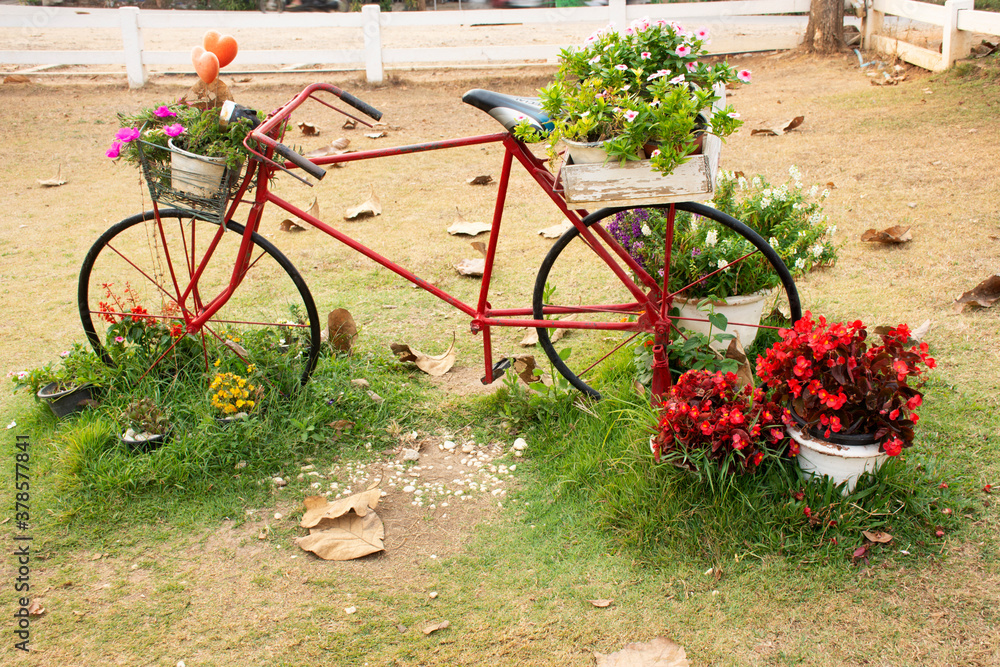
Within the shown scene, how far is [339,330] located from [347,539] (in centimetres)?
130

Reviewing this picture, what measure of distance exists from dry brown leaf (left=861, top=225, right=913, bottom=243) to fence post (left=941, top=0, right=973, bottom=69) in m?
4.59

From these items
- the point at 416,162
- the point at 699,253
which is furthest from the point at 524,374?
the point at 416,162

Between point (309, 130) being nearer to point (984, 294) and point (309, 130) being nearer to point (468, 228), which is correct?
point (468, 228)

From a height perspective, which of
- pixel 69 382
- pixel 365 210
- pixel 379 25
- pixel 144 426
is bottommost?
pixel 144 426

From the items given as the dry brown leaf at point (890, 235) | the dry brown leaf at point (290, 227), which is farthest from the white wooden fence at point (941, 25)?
the dry brown leaf at point (290, 227)

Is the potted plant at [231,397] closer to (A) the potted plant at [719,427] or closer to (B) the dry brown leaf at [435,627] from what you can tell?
(B) the dry brown leaf at [435,627]

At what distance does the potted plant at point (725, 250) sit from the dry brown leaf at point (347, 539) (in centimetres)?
150

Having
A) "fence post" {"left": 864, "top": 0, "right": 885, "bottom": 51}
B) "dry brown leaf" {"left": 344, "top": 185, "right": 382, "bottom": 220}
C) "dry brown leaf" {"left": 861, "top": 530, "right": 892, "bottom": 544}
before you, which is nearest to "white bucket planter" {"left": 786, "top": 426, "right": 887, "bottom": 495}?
"dry brown leaf" {"left": 861, "top": 530, "right": 892, "bottom": 544}

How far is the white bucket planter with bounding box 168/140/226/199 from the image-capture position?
2.82 m

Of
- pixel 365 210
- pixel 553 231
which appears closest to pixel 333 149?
pixel 365 210

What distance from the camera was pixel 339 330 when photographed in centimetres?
373

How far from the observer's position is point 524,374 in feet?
11.3

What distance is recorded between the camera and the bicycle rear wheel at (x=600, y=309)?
303cm

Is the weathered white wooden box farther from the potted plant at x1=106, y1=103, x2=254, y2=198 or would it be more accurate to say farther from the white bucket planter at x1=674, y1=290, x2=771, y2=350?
the potted plant at x1=106, y1=103, x2=254, y2=198
